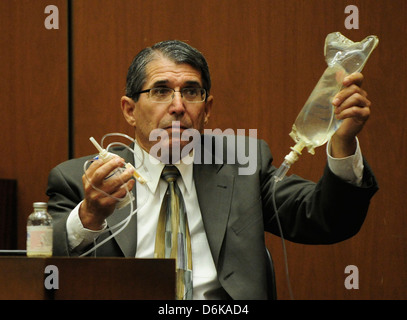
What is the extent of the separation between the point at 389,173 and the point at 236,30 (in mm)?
985

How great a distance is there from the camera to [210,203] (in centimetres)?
194

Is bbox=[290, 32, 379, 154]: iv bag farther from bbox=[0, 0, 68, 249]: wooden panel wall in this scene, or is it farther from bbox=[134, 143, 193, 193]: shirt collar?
bbox=[0, 0, 68, 249]: wooden panel wall

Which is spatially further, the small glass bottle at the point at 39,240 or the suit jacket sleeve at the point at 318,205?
the suit jacket sleeve at the point at 318,205

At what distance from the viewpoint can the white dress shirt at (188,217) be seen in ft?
5.42

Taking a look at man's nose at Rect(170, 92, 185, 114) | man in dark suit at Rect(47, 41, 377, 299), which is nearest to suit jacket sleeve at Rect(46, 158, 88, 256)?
man in dark suit at Rect(47, 41, 377, 299)

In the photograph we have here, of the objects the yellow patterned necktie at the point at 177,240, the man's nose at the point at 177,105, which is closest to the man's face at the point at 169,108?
the man's nose at the point at 177,105

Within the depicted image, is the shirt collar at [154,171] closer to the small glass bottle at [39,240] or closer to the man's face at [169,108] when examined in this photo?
the man's face at [169,108]

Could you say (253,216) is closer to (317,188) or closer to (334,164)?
(317,188)

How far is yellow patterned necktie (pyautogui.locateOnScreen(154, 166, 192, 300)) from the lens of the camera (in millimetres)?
1785

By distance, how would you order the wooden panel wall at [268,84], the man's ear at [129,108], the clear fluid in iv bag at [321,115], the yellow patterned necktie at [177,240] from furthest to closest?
the wooden panel wall at [268,84] < the man's ear at [129,108] < the yellow patterned necktie at [177,240] < the clear fluid in iv bag at [321,115]

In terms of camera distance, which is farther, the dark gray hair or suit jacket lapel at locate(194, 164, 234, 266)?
the dark gray hair

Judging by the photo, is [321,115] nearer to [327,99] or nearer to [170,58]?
[327,99]

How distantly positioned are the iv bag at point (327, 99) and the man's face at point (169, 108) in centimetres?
42

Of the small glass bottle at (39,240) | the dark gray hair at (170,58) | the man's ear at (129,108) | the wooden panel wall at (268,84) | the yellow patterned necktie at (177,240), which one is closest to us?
the small glass bottle at (39,240)
